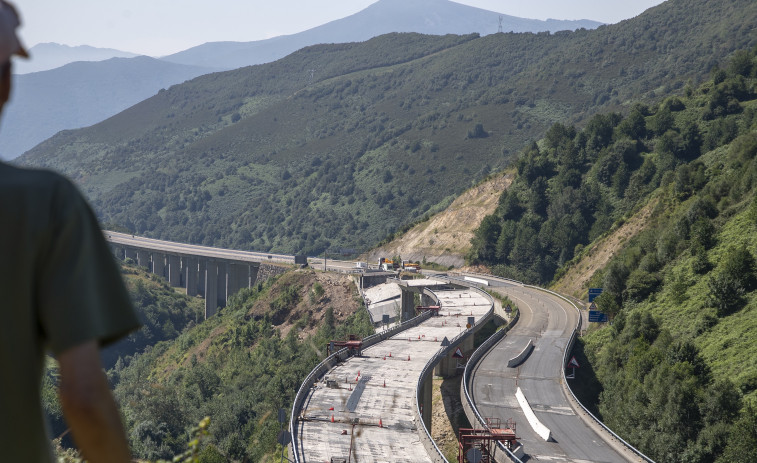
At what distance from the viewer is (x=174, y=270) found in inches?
5285

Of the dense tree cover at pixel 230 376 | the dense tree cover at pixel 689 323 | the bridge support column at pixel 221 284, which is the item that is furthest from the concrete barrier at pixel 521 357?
the bridge support column at pixel 221 284

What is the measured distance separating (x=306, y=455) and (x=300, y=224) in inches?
5486

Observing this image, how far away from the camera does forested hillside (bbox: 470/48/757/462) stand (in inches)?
1399

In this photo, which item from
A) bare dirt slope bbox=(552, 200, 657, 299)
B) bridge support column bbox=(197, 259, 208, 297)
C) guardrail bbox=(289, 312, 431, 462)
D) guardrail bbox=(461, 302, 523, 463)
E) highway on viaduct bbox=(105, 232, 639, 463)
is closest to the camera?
guardrail bbox=(461, 302, 523, 463)

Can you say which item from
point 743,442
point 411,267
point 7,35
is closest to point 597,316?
point 743,442

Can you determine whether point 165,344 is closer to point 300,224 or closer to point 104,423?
point 300,224

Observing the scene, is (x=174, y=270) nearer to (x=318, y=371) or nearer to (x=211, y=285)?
(x=211, y=285)

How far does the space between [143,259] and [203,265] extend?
71.3 feet

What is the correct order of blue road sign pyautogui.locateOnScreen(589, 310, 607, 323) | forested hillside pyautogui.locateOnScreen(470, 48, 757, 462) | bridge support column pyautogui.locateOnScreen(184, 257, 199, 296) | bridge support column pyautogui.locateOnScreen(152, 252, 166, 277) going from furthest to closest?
bridge support column pyautogui.locateOnScreen(152, 252, 166, 277) < bridge support column pyautogui.locateOnScreen(184, 257, 199, 296) < blue road sign pyautogui.locateOnScreen(589, 310, 607, 323) < forested hillside pyautogui.locateOnScreen(470, 48, 757, 462)

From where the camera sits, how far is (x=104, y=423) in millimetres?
2115

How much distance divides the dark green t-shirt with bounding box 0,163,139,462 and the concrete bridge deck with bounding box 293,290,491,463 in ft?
55.9

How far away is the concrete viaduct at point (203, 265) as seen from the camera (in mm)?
116238

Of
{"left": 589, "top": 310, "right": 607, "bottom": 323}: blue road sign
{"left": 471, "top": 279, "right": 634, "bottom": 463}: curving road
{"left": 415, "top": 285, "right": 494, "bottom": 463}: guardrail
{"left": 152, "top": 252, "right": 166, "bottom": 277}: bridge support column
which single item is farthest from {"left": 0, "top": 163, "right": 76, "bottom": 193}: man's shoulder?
{"left": 152, "top": 252, "right": 166, "bottom": 277}: bridge support column

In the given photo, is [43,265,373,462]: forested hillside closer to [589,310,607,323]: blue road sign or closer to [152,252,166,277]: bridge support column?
[152,252,166,277]: bridge support column
